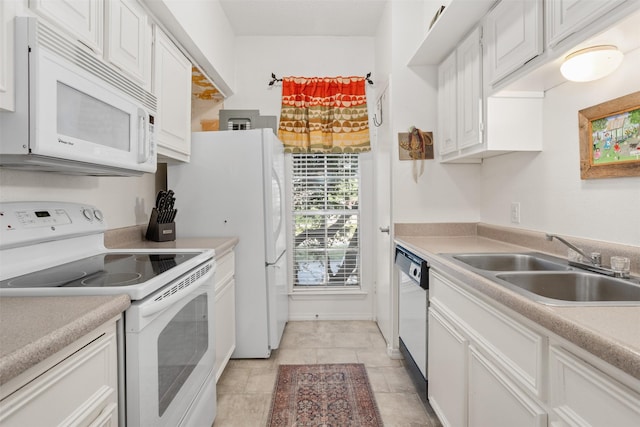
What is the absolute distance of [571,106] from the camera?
1.63 meters

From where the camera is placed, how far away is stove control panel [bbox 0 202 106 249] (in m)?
1.22

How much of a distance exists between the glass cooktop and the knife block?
501 millimetres

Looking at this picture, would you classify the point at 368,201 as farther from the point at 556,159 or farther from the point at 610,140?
the point at 610,140

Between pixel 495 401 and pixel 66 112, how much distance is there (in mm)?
1713

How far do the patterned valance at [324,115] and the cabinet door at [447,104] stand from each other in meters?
0.90

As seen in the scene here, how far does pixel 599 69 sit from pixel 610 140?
0.29 meters

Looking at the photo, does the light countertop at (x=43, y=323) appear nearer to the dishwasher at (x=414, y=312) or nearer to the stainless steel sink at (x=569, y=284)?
the stainless steel sink at (x=569, y=284)

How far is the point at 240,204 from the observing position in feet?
8.11

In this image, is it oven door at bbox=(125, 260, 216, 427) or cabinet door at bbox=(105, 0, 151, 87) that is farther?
cabinet door at bbox=(105, 0, 151, 87)

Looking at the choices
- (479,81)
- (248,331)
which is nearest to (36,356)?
(248,331)

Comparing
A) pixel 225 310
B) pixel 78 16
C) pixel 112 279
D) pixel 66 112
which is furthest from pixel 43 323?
pixel 225 310

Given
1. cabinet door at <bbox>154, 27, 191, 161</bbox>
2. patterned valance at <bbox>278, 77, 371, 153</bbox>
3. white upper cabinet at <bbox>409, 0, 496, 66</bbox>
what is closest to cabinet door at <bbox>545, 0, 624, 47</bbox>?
white upper cabinet at <bbox>409, 0, 496, 66</bbox>

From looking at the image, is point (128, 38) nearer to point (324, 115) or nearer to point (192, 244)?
point (192, 244)

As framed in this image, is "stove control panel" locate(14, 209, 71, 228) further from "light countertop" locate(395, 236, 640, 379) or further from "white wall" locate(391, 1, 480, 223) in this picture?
"white wall" locate(391, 1, 480, 223)
